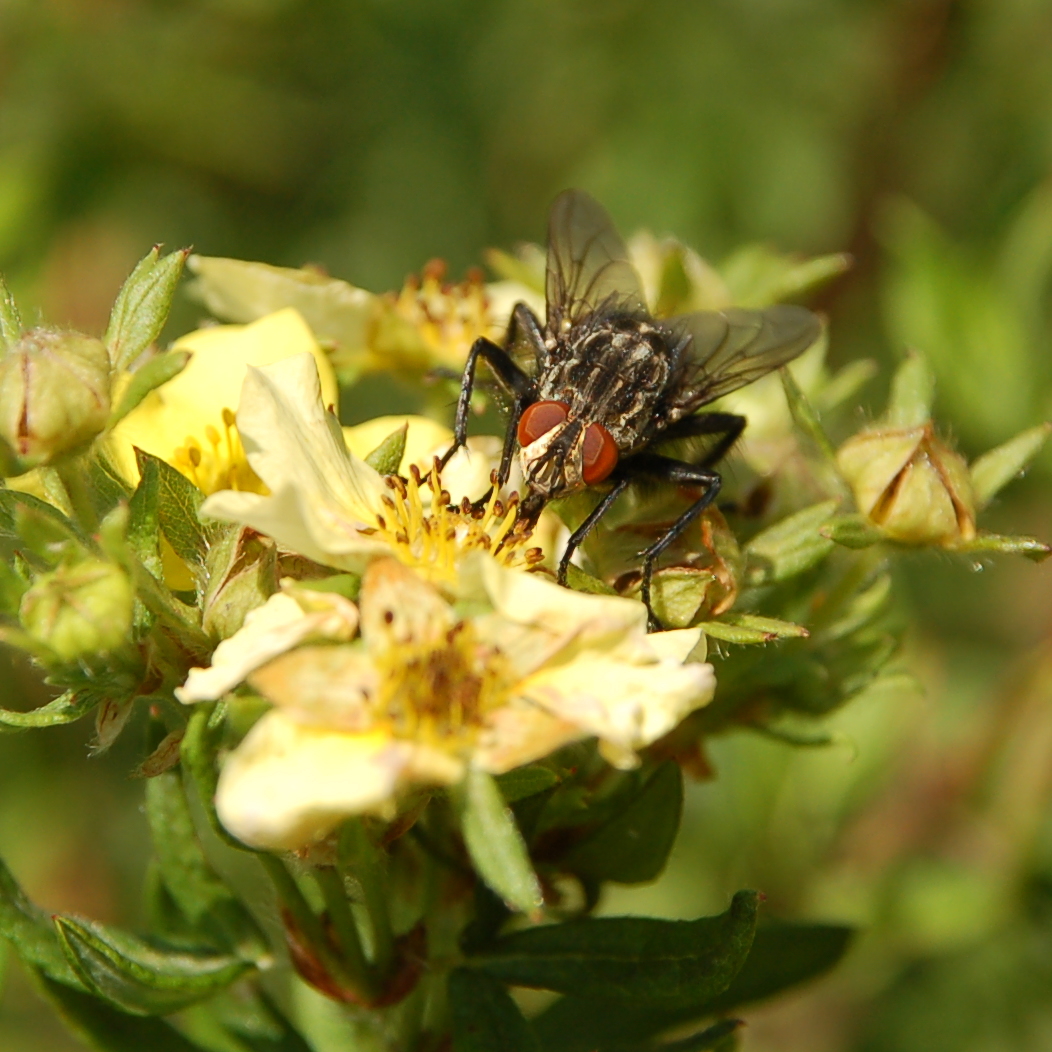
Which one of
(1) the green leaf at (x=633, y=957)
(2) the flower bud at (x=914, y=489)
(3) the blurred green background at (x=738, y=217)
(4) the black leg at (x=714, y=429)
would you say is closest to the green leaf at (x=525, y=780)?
(1) the green leaf at (x=633, y=957)

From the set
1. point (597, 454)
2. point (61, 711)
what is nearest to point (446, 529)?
point (597, 454)

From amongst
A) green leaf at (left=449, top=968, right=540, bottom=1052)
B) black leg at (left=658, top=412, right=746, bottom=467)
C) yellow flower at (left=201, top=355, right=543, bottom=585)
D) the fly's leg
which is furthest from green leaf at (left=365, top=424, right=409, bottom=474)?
green leaf at (left=449, top=968, right=540, bottom=1052)

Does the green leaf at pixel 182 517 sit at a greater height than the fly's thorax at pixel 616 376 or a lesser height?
greater

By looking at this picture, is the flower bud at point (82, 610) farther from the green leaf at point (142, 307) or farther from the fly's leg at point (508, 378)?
the fly's leg at point (508, 378)

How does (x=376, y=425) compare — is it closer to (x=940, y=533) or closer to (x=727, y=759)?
(x=940, y=533)

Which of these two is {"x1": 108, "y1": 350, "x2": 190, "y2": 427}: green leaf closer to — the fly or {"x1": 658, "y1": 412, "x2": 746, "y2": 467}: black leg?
the fly

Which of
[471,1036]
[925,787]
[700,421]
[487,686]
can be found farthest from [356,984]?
[925,787]

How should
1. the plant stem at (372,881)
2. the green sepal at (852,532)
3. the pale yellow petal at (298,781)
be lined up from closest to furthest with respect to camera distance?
the pale yellow petal at (298,781), the plant stem at (372,881), the green sepal at (852,532)
